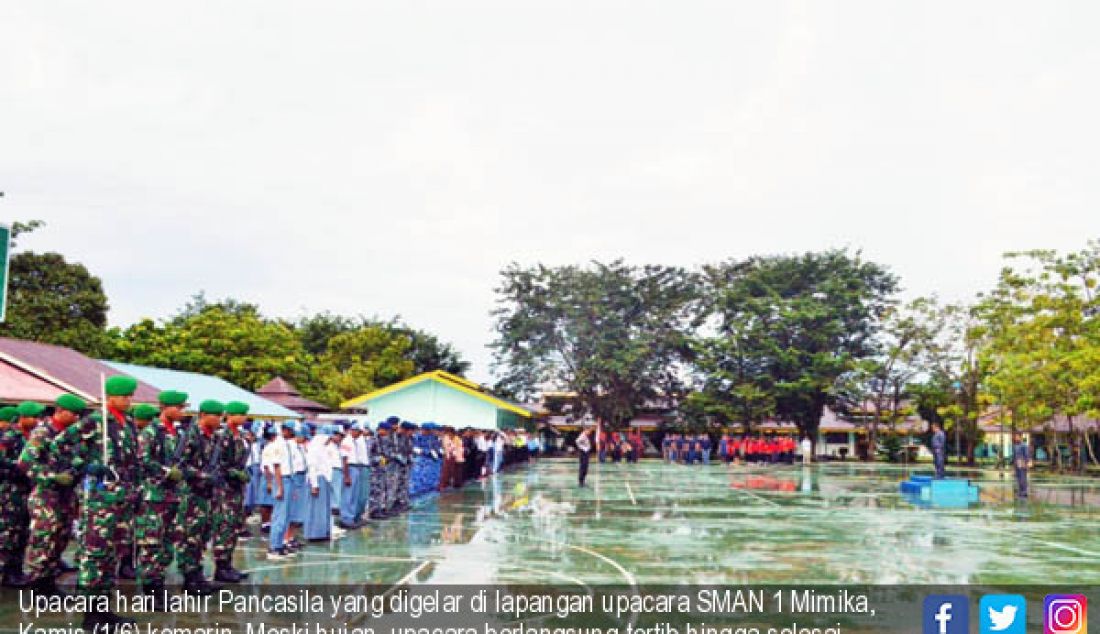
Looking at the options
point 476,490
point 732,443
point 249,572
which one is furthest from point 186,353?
point 249,572

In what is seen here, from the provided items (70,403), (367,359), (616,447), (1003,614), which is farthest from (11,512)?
(367,359)

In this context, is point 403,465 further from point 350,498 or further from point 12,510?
point 12,510

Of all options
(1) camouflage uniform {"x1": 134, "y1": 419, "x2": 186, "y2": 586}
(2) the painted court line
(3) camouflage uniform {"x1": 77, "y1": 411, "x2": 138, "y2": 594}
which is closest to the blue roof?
(2) the painted court line

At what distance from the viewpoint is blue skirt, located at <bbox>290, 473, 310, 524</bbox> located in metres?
11.4

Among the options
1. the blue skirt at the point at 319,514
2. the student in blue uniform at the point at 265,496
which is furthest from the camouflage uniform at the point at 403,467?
the blue skirt at the point at 319,514

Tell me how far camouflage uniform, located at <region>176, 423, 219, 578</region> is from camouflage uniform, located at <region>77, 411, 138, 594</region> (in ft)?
2.62

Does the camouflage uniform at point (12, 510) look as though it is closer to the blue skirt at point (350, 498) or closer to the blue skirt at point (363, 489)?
the blue skirt at point (350, 498)

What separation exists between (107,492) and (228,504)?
1.92 meters

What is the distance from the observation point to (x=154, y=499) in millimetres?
7945

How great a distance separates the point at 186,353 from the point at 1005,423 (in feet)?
118

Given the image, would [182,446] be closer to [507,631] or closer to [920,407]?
[507,631]

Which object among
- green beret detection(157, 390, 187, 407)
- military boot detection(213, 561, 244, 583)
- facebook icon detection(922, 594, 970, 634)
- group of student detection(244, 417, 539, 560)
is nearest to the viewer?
facebook icon detection(922, 594, 970, 634)

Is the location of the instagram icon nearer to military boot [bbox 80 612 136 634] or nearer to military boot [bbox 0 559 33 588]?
military boot [bbox 80 612 136 634]

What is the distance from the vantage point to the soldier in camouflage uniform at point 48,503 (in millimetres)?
8094
